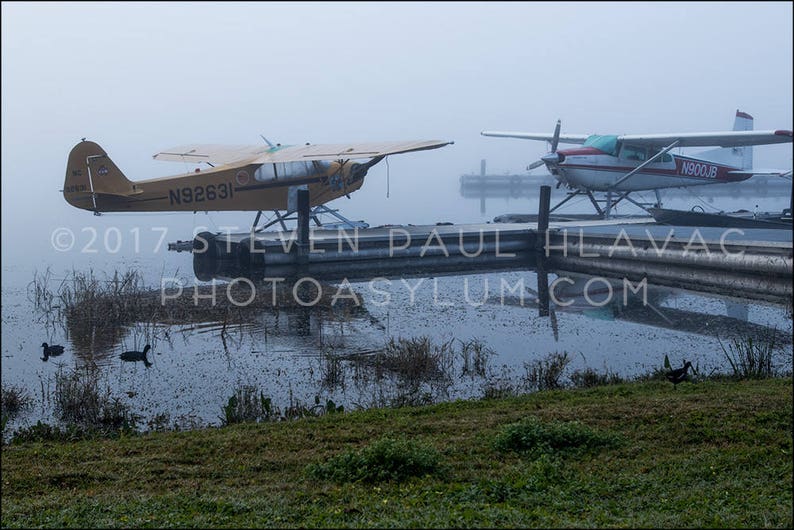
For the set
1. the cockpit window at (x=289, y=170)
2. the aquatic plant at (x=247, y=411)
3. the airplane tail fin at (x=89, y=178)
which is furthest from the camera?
the cockpit window at (x=289, y=170)

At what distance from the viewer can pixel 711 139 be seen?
84.6ft

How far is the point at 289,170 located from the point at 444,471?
58.2 feet

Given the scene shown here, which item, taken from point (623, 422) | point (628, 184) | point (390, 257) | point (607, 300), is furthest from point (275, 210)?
point (623, 422)

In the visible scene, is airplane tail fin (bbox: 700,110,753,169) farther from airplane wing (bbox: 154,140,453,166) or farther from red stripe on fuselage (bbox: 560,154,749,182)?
airplane wing (bbox: 154,140,453,166)

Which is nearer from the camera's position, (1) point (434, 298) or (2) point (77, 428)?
(2) point (77, 428)

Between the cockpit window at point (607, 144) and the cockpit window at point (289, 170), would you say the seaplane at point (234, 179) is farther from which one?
the cockpit window at point (607, 144)

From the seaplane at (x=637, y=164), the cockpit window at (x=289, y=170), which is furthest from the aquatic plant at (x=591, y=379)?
the seaplane at (x=637, y=164)

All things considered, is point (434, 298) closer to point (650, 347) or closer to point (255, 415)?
point (650, 347)

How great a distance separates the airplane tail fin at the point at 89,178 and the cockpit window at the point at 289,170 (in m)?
3.68

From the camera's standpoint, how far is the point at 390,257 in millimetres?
19891

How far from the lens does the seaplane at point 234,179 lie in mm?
18812

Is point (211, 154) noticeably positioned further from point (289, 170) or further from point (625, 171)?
point (625, 171)

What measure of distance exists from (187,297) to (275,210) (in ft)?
25.3

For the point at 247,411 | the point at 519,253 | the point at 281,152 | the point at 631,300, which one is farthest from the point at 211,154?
the point at 247,411
